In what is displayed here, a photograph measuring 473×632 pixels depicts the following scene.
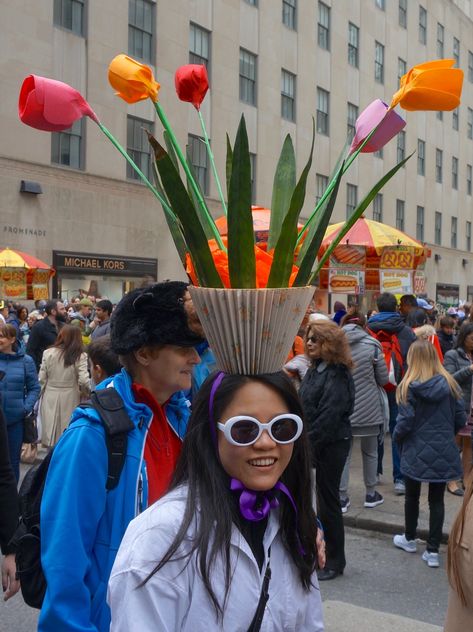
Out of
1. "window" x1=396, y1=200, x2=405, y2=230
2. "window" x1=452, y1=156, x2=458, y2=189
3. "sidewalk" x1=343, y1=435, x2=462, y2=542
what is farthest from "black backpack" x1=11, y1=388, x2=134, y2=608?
"window" x1=452, y1=156, x2=458, y2=189

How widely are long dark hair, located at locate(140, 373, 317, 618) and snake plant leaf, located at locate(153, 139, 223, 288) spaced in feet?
0.97

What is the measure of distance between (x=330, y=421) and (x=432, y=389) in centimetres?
98

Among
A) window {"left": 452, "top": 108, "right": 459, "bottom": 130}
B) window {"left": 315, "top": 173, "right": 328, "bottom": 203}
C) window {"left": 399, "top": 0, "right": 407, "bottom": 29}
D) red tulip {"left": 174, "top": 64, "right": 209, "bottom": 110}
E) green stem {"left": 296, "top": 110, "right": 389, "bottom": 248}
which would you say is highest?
window {"left": 399, "top": 0, "right": 407, "bottom": 29}

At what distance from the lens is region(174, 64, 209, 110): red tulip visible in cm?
261

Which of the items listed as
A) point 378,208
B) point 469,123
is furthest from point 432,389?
point 469,123

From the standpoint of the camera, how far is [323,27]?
99.3ft

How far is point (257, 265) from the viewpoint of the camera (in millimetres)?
1955

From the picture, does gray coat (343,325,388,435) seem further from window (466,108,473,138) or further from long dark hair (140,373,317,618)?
window (466,108,473,138)

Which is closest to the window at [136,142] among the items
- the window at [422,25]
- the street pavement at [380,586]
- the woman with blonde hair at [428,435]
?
the street pavement at [380,586]

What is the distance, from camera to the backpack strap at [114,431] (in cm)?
226

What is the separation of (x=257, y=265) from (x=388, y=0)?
37.6 m

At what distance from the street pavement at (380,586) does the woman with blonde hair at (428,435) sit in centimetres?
27

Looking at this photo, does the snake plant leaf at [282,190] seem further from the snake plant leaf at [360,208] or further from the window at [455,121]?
the window at [455,121]

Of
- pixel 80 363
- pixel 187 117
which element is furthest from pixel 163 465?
pixel 187 117
